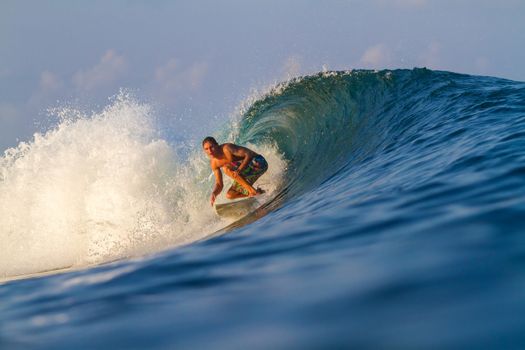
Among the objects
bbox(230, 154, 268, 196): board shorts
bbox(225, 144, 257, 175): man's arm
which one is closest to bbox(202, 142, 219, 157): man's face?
bbox(225, 144, 257, 175): man's arm

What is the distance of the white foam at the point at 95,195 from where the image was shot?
9172mm

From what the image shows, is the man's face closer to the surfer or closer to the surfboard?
the surfer

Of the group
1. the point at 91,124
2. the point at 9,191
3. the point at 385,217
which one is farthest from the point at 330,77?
the point at 385,217

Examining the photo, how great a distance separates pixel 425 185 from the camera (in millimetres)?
4055

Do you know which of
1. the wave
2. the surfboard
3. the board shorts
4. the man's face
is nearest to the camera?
the wave

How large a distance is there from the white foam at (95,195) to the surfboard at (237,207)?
21 centimetres

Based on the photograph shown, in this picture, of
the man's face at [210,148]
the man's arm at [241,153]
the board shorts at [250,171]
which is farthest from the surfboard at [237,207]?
the man's face at [210,148]

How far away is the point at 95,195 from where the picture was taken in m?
10.5

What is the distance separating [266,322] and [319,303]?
22 cm

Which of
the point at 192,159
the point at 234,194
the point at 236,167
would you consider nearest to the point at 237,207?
the point at 234,194

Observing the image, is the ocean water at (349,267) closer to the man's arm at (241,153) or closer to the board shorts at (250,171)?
the board shorts at (250,171)

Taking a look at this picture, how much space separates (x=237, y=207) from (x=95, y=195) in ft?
11.0

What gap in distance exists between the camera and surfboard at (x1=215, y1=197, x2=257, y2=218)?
8594 mm

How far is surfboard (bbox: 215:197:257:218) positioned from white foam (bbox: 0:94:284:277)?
0.70 ft
